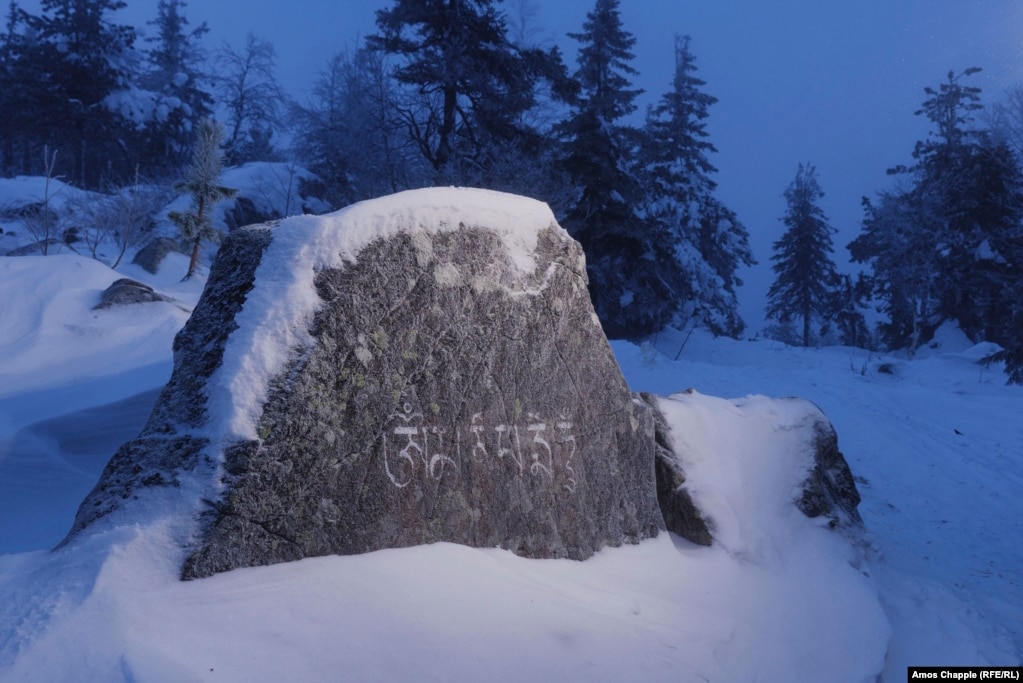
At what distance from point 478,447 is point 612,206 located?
13824mm

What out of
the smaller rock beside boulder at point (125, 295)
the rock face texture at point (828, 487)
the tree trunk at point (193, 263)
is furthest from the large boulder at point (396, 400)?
the tree trunk at point (193, 263)

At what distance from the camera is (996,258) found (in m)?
21.3

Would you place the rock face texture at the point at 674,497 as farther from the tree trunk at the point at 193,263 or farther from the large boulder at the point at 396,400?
the tree trunk at the point at 193,263

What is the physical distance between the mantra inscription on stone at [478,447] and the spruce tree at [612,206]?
11.9 meters

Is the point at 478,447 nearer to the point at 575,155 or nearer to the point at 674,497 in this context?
the point at 674,497

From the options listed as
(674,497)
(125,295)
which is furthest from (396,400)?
(125,295)

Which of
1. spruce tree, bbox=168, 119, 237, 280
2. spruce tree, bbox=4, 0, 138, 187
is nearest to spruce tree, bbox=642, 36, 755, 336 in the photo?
spruce tree, bbox=168, 119, 237, 280

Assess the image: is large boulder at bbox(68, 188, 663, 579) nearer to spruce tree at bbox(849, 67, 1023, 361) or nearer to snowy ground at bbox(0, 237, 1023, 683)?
snowy ground at bbox(0, 237, 1023, 683)

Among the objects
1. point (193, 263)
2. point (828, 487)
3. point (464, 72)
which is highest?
point (464, 72)

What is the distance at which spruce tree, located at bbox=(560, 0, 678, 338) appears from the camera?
16.5 m

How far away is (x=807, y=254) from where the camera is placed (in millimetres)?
31625

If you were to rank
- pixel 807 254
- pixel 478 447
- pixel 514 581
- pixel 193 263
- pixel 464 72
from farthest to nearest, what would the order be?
pixel 807 254 < pixel 464 72 < pixel 193 263 < pixel 478 447 < pixel 514 581

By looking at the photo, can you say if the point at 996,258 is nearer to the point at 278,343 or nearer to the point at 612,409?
the point at 612,409

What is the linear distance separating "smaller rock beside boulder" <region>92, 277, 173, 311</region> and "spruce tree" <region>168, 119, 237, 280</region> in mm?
2343
